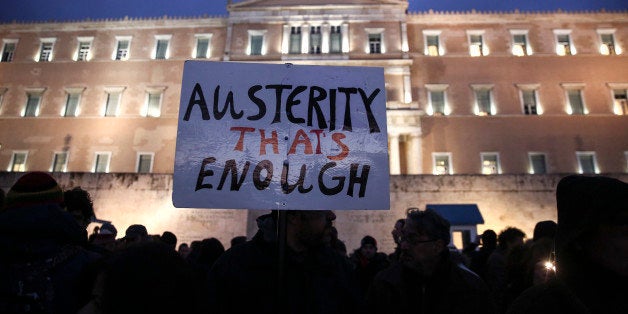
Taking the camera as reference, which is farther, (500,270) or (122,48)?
(122,48)

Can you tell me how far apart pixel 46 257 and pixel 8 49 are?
34839 mm

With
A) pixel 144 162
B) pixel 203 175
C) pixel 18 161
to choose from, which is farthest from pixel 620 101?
pixel 18 161

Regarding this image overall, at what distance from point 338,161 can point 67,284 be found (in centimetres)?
157

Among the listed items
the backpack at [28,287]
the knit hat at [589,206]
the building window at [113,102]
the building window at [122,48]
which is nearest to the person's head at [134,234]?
the backpack at [28,287]

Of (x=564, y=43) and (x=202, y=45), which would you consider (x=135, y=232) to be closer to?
(x=202, y=45)

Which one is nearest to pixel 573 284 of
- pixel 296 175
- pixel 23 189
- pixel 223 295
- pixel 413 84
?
pixel 296 175

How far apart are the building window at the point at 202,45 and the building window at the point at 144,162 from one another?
25.1ft

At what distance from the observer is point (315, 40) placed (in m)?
25.4

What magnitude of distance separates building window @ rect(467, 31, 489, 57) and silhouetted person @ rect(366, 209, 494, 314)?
25.4 meters

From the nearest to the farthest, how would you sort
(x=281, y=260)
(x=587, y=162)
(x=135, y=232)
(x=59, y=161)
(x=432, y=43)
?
(x=281, y=260), (x=135, y=232), (x=587, y=162), (x=59, y=161), (x=432, y=43)

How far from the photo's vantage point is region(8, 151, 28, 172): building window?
81.1ft

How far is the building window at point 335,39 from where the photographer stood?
25188mm

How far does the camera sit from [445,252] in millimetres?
2836

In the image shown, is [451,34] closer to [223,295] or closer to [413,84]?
[413,84]
